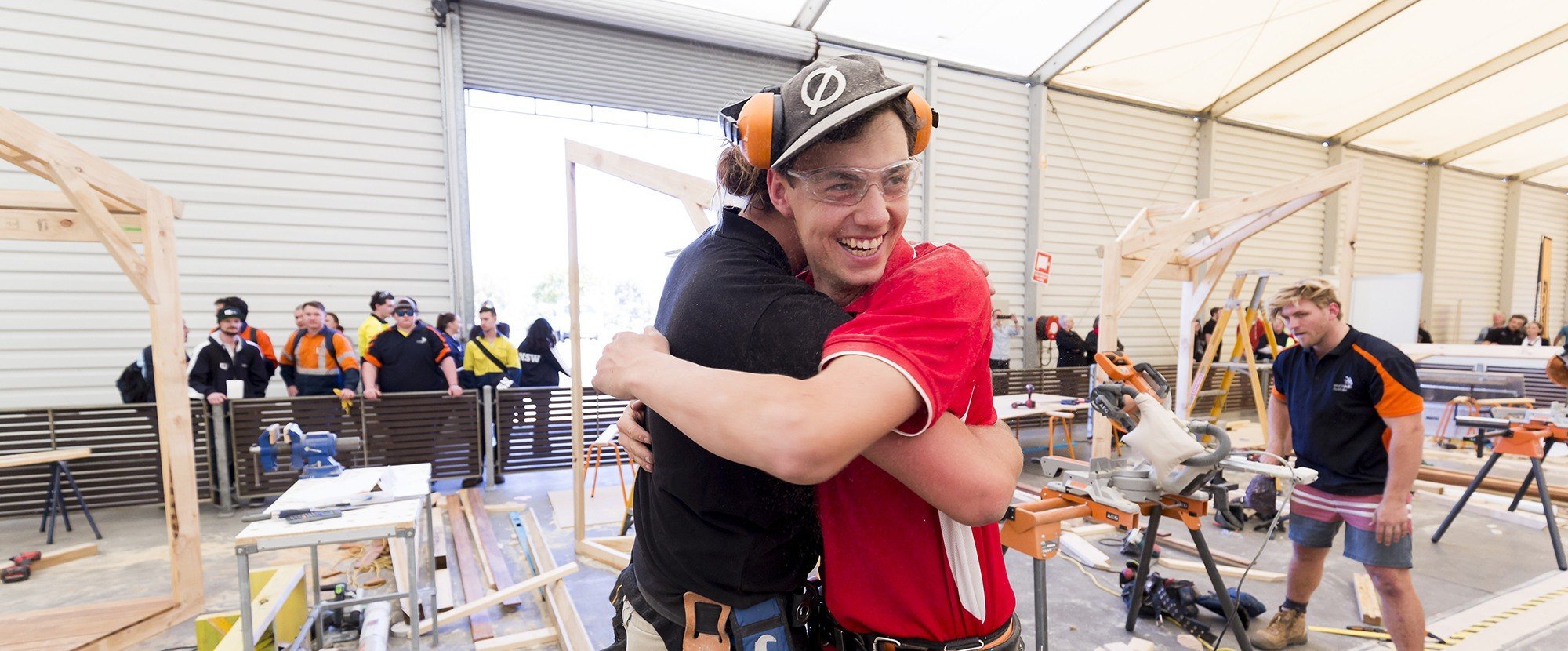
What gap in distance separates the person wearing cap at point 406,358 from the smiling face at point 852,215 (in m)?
7.01

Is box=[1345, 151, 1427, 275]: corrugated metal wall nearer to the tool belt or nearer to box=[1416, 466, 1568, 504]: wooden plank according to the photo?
box=[1416, 466, 1568, 504]: wooden plank

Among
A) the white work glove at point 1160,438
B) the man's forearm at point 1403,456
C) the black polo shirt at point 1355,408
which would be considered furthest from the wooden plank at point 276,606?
the man's forearm at point 1403,456

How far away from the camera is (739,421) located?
33.9 inches

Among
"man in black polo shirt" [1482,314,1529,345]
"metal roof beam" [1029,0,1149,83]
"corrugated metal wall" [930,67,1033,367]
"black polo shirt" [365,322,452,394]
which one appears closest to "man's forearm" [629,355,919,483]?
"black polo shirt" [365,322,452,394]

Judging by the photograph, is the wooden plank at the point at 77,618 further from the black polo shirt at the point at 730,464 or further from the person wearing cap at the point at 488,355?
the black polo shirt at the point at 730,464

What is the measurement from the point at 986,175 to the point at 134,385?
40.1ft

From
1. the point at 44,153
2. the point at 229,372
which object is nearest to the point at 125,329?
the point at 229,372

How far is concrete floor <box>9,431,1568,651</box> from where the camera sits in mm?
3973

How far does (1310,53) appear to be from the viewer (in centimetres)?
1062

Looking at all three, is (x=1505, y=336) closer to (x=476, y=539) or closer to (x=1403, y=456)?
(x=1403, y=456)

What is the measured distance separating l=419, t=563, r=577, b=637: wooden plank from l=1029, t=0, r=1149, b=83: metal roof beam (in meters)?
10.6

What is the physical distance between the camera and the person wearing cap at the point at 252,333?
21.1 ft

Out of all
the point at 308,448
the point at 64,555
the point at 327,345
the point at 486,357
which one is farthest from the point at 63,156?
the point at 486,357

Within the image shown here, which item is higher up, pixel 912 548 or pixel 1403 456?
pixel 912 548
